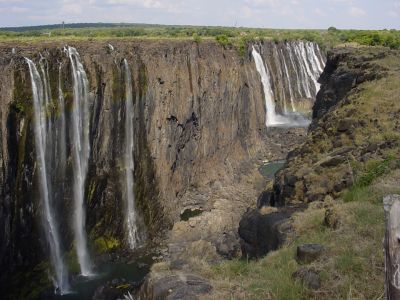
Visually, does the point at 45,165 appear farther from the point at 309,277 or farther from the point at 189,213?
the point at 309,277

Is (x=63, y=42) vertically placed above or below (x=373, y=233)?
above

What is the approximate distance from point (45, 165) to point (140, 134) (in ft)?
26.5

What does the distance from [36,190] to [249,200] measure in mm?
16609

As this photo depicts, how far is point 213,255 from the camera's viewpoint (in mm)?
22828

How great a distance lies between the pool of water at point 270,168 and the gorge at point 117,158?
93 cm

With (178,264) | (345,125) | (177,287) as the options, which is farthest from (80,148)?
(177,287)

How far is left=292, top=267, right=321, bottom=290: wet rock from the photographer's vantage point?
9.12 metres

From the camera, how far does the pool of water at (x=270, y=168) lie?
4203cm

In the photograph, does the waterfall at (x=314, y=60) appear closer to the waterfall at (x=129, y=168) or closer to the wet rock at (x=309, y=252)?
the waterfall at (x=129, y=168)

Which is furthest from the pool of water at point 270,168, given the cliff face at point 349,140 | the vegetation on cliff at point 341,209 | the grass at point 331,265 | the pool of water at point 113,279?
the grass at point 331,265

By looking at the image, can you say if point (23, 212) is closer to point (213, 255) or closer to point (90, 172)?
point (90, 172)

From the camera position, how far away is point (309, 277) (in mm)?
9320

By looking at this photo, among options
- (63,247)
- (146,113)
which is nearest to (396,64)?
(146,113)

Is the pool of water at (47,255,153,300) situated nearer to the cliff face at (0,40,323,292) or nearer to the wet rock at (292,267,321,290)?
the cliff face at (0,40,323,292)
